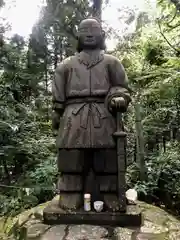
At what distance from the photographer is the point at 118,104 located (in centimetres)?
286

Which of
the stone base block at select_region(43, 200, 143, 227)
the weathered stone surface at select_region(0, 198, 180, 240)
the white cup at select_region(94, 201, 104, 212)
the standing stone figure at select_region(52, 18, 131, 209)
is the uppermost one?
the standing stone figure at select_region(52, 18, 131, 209)

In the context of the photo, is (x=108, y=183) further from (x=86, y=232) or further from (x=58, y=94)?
(x=58, y=94)

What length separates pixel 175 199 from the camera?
5078 mm

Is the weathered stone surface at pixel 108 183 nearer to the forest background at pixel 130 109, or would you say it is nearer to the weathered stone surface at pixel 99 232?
the weathered stone surface at pixel 99 232

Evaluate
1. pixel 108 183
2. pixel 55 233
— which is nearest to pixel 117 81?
pixel 108 183

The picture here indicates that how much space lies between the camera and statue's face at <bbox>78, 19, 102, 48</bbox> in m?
3.05

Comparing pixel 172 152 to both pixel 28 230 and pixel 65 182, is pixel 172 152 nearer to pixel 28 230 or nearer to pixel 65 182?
pixel 65 182

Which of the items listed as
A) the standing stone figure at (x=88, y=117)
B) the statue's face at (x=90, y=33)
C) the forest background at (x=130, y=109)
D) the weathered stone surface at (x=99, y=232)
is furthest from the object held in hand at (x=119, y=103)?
the forest background at (x=130, y=109)

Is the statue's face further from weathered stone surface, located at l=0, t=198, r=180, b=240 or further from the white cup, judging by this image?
weathered stone surface, located at l=0, t=198, r=180, b=240

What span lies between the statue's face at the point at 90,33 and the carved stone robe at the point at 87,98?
0.10 m

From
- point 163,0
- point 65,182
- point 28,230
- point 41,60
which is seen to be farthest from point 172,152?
point 41,60

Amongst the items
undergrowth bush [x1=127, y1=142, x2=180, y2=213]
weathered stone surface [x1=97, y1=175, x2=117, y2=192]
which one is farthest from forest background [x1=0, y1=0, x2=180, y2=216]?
weathered stone surface [x1=97, y1=175, x2=117, y2=192]

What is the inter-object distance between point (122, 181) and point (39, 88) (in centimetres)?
419

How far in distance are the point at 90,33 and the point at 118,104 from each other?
2.57 feet
